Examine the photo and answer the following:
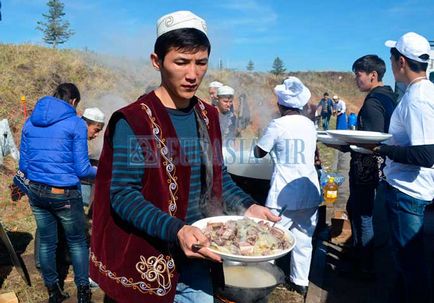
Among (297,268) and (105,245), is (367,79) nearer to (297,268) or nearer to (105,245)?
(297,268)

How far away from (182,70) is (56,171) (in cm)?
226

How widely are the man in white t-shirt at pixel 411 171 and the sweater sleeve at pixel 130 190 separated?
2.04 metres

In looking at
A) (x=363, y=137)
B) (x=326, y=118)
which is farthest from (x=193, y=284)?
(x=326, y=118)

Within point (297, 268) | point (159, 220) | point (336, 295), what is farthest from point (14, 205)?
point (159, 220)

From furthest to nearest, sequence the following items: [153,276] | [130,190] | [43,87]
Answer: [43,87] < [153,276] < [130,190]

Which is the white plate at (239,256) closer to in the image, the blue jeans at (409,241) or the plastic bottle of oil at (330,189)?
the blue jeans at (409,241)

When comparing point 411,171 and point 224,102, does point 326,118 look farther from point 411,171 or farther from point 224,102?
point 411,171

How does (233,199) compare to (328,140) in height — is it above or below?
below

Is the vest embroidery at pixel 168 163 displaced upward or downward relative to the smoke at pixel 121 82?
downward

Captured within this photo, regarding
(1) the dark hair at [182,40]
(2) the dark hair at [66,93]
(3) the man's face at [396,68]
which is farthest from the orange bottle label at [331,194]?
(1) the dark hair at [182,40]

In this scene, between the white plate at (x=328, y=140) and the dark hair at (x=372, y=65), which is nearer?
the white plate at (x=328, y=140)

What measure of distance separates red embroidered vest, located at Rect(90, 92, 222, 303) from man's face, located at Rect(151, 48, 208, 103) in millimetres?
118

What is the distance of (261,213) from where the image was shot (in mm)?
2086

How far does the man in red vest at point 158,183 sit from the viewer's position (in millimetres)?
1565
